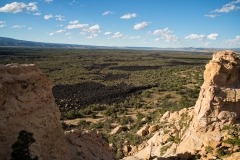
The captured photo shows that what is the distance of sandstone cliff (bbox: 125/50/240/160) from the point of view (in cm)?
1409

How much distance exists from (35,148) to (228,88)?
500 inches

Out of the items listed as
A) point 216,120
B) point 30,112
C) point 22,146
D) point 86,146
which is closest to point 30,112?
point 30,112

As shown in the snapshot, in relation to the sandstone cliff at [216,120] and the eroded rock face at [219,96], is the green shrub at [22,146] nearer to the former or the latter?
the sandstone cliff at [216,120]

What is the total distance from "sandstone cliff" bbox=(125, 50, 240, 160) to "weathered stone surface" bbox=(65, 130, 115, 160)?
3469 millimetres

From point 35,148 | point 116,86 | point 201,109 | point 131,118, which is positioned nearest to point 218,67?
point 201,109

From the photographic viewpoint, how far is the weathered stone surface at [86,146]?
14.3 m

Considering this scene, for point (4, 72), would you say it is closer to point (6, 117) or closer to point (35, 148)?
point (6, 117)

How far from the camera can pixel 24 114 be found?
35.8 feet

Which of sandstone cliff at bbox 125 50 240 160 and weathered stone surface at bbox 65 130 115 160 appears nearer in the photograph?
sandstone cliff at bbox 125 50 240 160

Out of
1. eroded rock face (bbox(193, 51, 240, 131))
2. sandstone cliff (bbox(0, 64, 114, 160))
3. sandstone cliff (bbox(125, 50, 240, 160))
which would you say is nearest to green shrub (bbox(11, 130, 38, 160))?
sandstone cliff (bbox(0, 64, 114, 160))

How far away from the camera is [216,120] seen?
48.3 feet

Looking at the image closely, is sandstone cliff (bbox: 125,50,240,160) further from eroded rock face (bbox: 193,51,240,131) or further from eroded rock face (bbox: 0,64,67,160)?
eroded rock face (bbox: 0,64,67,160)

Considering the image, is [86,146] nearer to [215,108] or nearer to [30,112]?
[30,112]

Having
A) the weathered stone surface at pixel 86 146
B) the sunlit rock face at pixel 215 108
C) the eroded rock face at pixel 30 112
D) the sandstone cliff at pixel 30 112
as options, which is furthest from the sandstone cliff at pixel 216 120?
the eroded rock face at pixel 30 112
